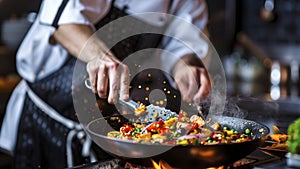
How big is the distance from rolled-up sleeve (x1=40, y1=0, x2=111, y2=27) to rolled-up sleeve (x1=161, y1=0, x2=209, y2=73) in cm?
38

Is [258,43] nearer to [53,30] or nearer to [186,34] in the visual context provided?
[186,34]

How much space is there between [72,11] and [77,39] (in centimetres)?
12

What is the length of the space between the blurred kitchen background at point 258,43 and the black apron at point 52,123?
1.99 meters

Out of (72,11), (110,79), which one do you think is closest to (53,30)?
(72,11)

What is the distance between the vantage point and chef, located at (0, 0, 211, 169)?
6.81ft

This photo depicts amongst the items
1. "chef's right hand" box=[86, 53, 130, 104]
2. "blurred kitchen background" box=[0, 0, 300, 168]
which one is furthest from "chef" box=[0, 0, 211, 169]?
"blurred kitchen background" box=[0, 0, 300, 168]

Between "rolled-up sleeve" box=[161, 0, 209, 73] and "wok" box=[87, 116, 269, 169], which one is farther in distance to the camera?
"rolled-up sleeve" box=[161, 0, 209, 73]

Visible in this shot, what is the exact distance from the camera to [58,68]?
2279 mm

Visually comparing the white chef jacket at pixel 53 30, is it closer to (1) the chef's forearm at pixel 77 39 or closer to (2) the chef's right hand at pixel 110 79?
(1) the chef's forearm at pixel 77 39

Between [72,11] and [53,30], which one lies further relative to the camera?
[53,30]

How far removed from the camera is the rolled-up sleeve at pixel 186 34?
2408mm

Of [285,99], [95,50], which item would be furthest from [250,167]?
[285,99]

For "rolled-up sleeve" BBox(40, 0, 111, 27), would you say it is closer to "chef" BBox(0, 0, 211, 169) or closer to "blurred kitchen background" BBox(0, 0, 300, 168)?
"chef" BBox(0, 0, 211, 169)

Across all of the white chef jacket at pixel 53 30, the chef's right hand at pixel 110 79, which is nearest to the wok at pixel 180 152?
the chef's right hand at pixel 110 79
